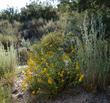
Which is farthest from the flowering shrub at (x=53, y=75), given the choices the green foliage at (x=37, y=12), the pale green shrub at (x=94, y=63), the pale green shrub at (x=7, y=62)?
the green foliage at (x=37, y=12)

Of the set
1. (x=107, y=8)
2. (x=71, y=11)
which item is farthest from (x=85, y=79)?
(x=71, y=11)

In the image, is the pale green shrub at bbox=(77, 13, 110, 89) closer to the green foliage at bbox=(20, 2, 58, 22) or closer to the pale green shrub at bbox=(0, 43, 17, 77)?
the pale green shrub at bbox=(0, 43, 17, 77)

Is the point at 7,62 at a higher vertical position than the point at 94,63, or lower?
lower

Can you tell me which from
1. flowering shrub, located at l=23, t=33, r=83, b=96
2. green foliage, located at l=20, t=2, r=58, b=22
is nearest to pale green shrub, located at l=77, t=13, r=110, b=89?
flowering shrub, located at l=23, t=33, r=83, b=96

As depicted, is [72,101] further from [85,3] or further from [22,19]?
[22,19]

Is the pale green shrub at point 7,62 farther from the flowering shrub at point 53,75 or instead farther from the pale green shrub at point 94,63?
the pale green shrub at point 94,63

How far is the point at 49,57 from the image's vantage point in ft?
22.0

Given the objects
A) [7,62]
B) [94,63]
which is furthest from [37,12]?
[94,63]

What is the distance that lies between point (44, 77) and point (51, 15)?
16.3 meters

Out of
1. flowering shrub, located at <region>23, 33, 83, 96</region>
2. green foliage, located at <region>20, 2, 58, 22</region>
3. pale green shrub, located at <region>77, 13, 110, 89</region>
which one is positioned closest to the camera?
pale green shrub, located at <region>77, 13, 110, 89</region>

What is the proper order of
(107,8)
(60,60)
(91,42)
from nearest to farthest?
(91,42) → (60,60) → (107,8)

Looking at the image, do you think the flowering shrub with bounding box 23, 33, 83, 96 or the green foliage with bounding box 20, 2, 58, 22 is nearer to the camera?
the flowering shrub with bounding box 23, 33, 83, 96

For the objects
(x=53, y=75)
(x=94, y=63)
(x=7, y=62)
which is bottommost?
(x=7, y=62)

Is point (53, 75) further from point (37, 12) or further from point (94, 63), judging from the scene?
point (37, 12)
